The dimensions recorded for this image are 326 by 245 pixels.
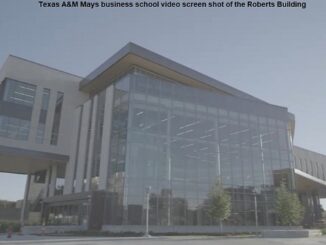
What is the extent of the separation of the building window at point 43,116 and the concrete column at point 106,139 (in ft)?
32.9

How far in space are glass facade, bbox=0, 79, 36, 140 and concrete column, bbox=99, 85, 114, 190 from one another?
11.2 m

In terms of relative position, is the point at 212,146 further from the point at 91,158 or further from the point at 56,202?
the point at 56,202

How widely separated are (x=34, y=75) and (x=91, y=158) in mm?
14090

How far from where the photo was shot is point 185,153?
37.0m

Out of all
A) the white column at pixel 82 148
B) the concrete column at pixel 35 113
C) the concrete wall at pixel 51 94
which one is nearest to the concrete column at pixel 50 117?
the concrete wall at pixel 51 94

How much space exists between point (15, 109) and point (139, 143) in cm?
1838

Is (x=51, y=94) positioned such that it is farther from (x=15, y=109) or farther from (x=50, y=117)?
(x=15, y=109)

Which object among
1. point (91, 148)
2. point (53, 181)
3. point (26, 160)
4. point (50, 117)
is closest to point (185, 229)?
point (91, 148)

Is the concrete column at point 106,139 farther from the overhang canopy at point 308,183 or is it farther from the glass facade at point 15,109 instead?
the overhang canopy at point 308,183

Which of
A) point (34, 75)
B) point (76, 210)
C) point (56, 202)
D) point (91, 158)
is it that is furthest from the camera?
point (34, 75)

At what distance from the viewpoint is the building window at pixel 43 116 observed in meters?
43.9

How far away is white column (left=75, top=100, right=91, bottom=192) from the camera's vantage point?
40.2m

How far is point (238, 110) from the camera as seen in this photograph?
144ft

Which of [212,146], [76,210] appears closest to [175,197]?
[212,146]
